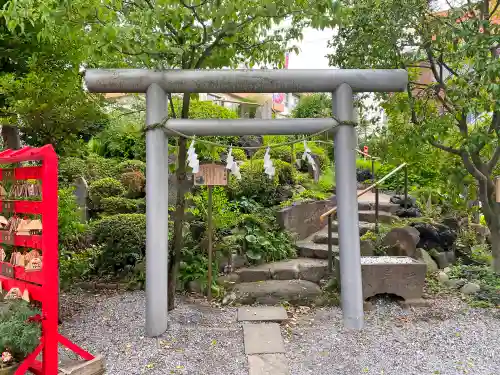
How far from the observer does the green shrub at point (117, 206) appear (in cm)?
784

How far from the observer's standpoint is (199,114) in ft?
33.4

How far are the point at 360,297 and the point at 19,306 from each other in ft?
10.6

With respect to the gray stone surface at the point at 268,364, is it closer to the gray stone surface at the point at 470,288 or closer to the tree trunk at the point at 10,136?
the gray stone surface at the point at 470,288

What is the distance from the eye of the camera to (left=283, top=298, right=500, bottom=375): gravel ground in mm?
3771

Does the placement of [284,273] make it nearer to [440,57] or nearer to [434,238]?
[434,238]

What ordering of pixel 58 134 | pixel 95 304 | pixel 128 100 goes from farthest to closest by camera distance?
pixel 128 100 → pixel 95 304 → pixel 58 134

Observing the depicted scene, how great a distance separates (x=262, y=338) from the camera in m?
4.34

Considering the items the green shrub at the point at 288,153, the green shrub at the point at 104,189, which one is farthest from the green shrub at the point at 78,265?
the green shrub at the point at 288,153

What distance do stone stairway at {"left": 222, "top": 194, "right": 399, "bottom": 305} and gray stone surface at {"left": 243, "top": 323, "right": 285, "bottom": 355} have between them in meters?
0.83

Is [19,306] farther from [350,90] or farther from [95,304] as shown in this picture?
[350,90]

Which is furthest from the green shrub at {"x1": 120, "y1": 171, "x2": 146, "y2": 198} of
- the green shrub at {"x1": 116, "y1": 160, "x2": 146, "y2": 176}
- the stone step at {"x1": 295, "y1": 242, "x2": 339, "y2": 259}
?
the stone step at {"x1": 295, "y1": 242, "x2": 339, "y2": 259}

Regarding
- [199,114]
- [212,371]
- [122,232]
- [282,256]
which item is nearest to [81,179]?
[122,232]

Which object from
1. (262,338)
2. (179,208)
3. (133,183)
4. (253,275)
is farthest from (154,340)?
(133,183)

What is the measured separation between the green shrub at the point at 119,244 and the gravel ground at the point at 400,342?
8.53 feet
